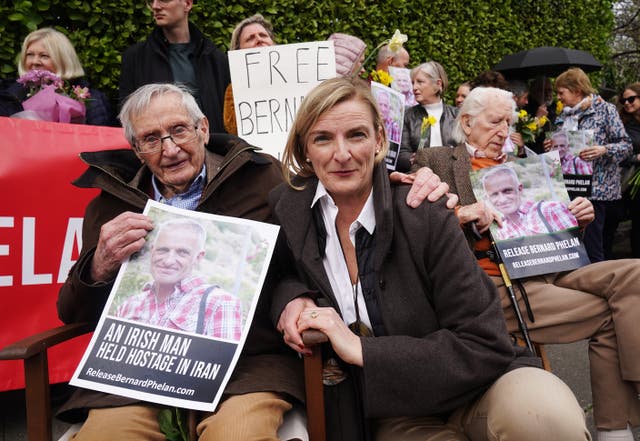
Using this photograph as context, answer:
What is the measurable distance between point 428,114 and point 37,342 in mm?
3479

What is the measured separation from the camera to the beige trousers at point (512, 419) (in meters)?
1.69

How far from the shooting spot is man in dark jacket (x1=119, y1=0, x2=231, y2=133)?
377 cm

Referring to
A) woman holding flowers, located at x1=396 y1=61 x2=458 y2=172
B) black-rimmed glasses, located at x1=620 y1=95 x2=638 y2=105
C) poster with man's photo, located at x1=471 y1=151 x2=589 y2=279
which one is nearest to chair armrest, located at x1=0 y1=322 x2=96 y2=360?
poster with man's photo, located at x1=471 y1=151 x2=589 y2=279

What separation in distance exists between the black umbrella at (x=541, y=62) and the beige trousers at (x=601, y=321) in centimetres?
589

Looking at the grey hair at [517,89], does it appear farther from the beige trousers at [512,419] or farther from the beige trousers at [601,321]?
the beige trousers at [512,419]

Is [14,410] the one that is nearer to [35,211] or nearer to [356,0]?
[35,211]

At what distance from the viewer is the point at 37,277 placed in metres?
3.01

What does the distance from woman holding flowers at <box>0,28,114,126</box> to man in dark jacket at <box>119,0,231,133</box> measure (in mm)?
269

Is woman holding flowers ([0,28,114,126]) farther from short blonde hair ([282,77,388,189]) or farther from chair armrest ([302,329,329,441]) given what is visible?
chair armrest ([302,329,329,441])

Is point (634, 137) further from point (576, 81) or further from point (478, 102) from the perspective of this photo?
→ point (478, 102)

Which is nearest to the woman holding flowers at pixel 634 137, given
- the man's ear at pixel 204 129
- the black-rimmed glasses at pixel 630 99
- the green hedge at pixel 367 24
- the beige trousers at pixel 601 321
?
the black-rimmed glasses at pixel 630 99

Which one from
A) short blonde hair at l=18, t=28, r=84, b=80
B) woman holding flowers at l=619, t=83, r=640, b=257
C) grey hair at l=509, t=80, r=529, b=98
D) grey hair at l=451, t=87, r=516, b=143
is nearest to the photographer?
grey hair at l=451, t=87, r=516, b=143

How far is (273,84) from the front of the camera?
3408 mm

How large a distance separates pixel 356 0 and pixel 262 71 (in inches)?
121
